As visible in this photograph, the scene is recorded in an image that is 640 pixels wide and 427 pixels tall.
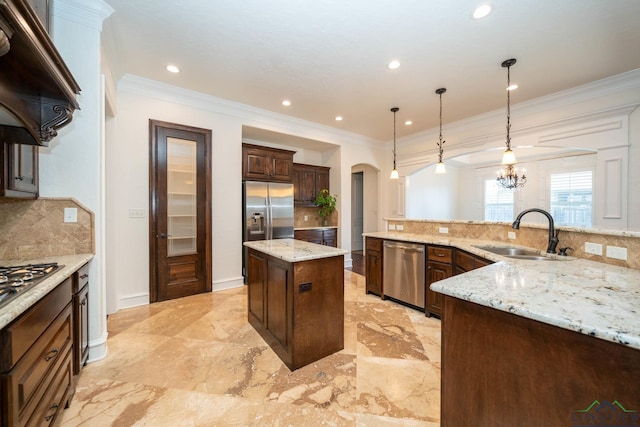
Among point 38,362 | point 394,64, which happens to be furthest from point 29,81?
point 394,64

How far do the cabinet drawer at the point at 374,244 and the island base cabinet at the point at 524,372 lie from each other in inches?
90.0

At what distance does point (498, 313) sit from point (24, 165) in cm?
281

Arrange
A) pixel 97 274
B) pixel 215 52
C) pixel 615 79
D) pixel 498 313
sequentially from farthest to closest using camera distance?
pixel 615 79 < pixel 215 52 < pixel 97 274 < pixel 498 313

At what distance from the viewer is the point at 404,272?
3.08 meters

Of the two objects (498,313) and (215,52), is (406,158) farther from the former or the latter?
(498,313)

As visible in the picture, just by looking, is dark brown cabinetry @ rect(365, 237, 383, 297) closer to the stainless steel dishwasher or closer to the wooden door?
the stainless steel dishwasher

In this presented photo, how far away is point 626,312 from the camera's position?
83cm

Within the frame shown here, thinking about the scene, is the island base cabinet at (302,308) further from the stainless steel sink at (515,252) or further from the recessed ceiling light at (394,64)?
the recessed ceiling light at (394,64)

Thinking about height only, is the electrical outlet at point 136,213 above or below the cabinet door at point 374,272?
above

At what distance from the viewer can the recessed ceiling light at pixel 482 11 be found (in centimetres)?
199

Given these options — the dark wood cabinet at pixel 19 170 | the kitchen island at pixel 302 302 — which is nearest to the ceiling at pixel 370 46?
the dark wood cabinet at pixel 19 170

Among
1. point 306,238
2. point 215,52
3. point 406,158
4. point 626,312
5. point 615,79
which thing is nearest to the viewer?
point 626,312

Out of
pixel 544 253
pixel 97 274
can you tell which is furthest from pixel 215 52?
pixel 544 253

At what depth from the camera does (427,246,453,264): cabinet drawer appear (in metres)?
2.66
